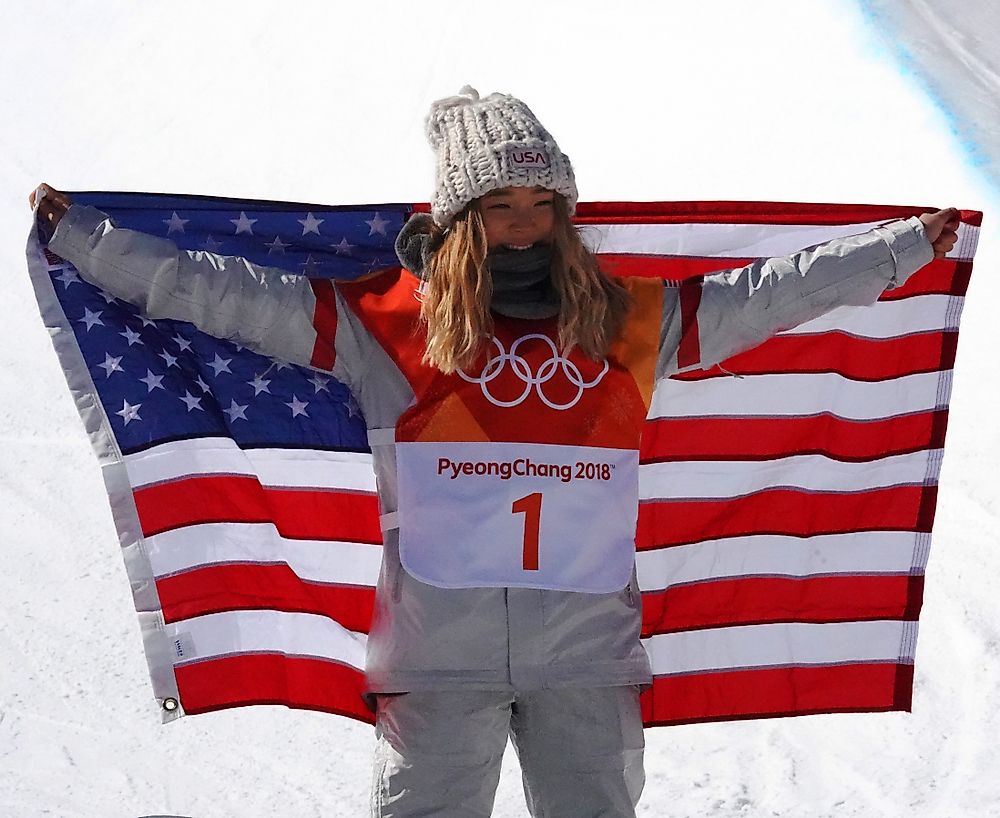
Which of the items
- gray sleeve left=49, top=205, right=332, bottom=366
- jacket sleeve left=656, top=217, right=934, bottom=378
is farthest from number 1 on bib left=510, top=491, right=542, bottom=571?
gray sleeve left=49, top=205, right=332, bottom=366

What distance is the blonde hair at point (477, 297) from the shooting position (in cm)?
244

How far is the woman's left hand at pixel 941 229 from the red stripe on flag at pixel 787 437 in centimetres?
54

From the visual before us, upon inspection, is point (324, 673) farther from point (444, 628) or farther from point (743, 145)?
point (743, 145)

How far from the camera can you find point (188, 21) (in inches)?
294

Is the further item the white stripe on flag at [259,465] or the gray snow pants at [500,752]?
the white stripe on flag at [259,465]

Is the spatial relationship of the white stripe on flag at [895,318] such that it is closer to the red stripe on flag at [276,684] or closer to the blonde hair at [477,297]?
the blonde hair at [477,297]

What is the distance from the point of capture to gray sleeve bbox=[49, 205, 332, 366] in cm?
248

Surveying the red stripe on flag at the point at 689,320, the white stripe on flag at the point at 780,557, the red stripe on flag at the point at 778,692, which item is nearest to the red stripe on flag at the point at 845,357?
the white stripe on flag at the point at 780,557

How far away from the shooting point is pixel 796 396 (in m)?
3.15

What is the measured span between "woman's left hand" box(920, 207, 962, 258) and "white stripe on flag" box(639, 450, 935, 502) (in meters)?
0.60

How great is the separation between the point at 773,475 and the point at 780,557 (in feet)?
0.61

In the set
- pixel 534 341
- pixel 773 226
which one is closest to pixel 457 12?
pixel 773 226

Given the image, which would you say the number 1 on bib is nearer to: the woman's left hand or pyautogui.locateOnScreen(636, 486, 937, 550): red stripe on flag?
pyautogui.locateOnScreen(636, 486, 937, 550): red stripe on flag

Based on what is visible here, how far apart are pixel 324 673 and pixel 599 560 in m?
0.79
